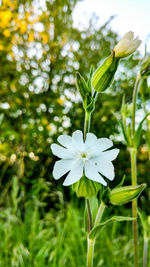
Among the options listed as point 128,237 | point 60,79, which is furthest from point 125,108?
point 60,79

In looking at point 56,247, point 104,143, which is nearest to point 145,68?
point 104,143

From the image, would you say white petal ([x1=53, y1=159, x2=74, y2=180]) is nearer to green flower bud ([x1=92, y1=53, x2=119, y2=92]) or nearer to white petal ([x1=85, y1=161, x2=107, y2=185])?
white petal ([x1=85, y1=161, x2=107, y2=185])

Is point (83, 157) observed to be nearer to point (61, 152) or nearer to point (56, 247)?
point (61, 152)

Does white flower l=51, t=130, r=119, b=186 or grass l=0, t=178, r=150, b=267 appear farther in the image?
grass l=0, t=178, r=150, b=267

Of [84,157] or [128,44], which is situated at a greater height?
[128,44]

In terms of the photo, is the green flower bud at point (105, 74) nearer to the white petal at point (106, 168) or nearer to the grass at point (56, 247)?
the white petal at point (106, 168)

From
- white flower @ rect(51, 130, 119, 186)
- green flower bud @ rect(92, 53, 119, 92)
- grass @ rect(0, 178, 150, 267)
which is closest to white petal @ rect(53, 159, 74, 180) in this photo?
white flower @ rect(51, 130, 119, 186)
